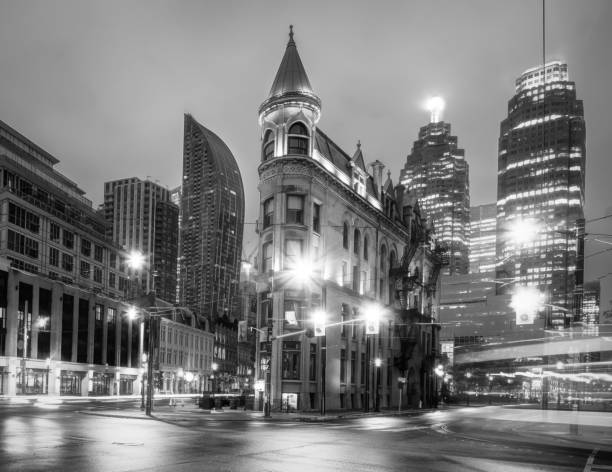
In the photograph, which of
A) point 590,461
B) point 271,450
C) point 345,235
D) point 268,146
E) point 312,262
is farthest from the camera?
point 345,235

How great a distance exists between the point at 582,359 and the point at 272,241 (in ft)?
100.0

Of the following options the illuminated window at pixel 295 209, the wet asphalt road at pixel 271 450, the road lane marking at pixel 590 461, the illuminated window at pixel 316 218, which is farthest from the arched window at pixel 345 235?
the road lane marking at pixel 590 461

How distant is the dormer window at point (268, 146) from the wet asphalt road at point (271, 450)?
28.2 m

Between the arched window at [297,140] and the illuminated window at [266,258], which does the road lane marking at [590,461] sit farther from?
the arched window at [297,140]

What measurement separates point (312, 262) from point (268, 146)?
34.9 ft

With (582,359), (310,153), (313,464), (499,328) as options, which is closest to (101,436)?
(313,464)

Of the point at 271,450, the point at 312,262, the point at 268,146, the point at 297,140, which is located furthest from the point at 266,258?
the point at 271,450

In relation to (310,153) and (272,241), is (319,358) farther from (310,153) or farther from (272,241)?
(310,153)

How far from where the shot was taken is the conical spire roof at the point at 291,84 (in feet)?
160

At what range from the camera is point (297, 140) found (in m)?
48.9

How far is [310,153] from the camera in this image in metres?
48.8

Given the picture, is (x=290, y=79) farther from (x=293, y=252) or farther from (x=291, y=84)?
(x=293, y=252)

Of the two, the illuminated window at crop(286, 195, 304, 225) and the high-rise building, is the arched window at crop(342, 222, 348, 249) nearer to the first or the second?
the high-rise building

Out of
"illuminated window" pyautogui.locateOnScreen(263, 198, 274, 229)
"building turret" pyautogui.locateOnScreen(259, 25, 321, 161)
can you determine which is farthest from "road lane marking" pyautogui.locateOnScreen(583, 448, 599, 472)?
"building turret" pyautogui.locateOnScreen(259, 25, 321, 161)
